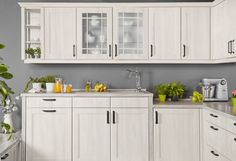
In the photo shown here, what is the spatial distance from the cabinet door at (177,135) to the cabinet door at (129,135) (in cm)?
15

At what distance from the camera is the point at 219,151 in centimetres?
357

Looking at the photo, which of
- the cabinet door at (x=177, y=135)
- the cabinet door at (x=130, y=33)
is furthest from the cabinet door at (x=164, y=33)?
the cabinet door at (x=177, y=135)

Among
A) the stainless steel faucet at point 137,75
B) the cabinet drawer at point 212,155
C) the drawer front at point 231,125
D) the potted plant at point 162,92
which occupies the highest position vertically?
the stainless steel faucet at point 137,75

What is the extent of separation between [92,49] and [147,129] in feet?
4.12

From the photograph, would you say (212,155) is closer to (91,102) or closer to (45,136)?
(91,102)

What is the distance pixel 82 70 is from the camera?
489cm

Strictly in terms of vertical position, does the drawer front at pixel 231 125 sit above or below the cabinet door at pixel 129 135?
above

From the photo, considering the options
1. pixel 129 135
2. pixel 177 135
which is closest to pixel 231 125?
pixel 177 135

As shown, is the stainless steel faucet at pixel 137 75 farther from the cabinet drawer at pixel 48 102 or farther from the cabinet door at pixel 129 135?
the cabinet drawer at pixel 48 102

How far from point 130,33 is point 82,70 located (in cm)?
87

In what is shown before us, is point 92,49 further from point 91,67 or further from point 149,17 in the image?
point 149,17

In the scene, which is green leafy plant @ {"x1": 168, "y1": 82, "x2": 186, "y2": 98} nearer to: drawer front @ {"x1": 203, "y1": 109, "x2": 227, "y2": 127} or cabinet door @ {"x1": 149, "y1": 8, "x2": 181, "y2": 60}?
cabinet door @ {"x1": 149, "y1": 8, "x2": 181, "y2": 60}

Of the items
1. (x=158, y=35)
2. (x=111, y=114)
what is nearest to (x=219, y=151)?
(x=111, y=114)

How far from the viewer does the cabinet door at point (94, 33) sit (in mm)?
4555
